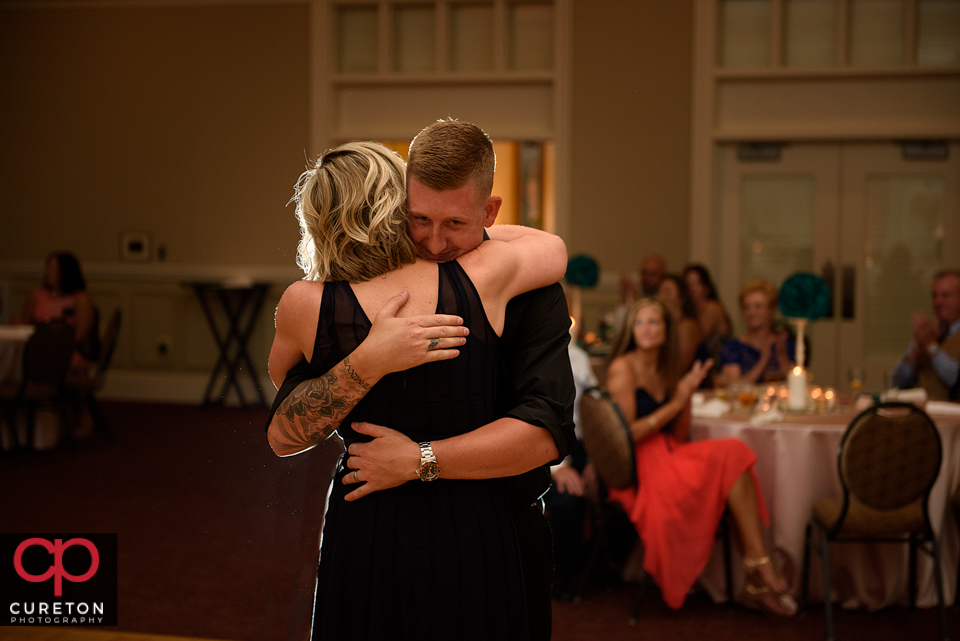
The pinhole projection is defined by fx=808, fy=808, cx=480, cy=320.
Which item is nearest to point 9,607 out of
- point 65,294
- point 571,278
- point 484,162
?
point 484,162

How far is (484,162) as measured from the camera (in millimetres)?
1155

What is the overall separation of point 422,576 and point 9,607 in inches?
99.4

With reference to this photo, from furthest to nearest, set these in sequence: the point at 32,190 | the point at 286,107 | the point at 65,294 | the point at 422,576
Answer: the point at 32,190, the point at 286,107, the point at 65,294, the point at 422,576

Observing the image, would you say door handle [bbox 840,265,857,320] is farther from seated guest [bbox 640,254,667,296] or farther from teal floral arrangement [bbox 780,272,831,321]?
teal floral arrangement [bbox 780,272,831,321]

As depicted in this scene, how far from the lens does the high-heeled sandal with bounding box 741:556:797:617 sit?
308 cm

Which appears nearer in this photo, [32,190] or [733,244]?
[733,244]

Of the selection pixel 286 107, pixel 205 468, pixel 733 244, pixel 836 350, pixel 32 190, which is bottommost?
pixel 205 468

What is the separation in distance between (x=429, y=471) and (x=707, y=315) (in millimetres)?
4654

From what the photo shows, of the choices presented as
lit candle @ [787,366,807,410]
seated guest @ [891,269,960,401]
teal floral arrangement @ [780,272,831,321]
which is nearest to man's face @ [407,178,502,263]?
lit candle @ [787,366,807,410]

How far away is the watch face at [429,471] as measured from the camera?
1.21 m

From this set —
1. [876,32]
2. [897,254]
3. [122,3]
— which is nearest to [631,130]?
[876,32]

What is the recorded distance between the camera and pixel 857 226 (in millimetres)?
6727

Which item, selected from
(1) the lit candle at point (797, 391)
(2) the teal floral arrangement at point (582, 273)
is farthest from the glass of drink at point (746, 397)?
(2) the teal floral arrangement at point (582, 273)

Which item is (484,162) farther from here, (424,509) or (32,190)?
(32,190)
